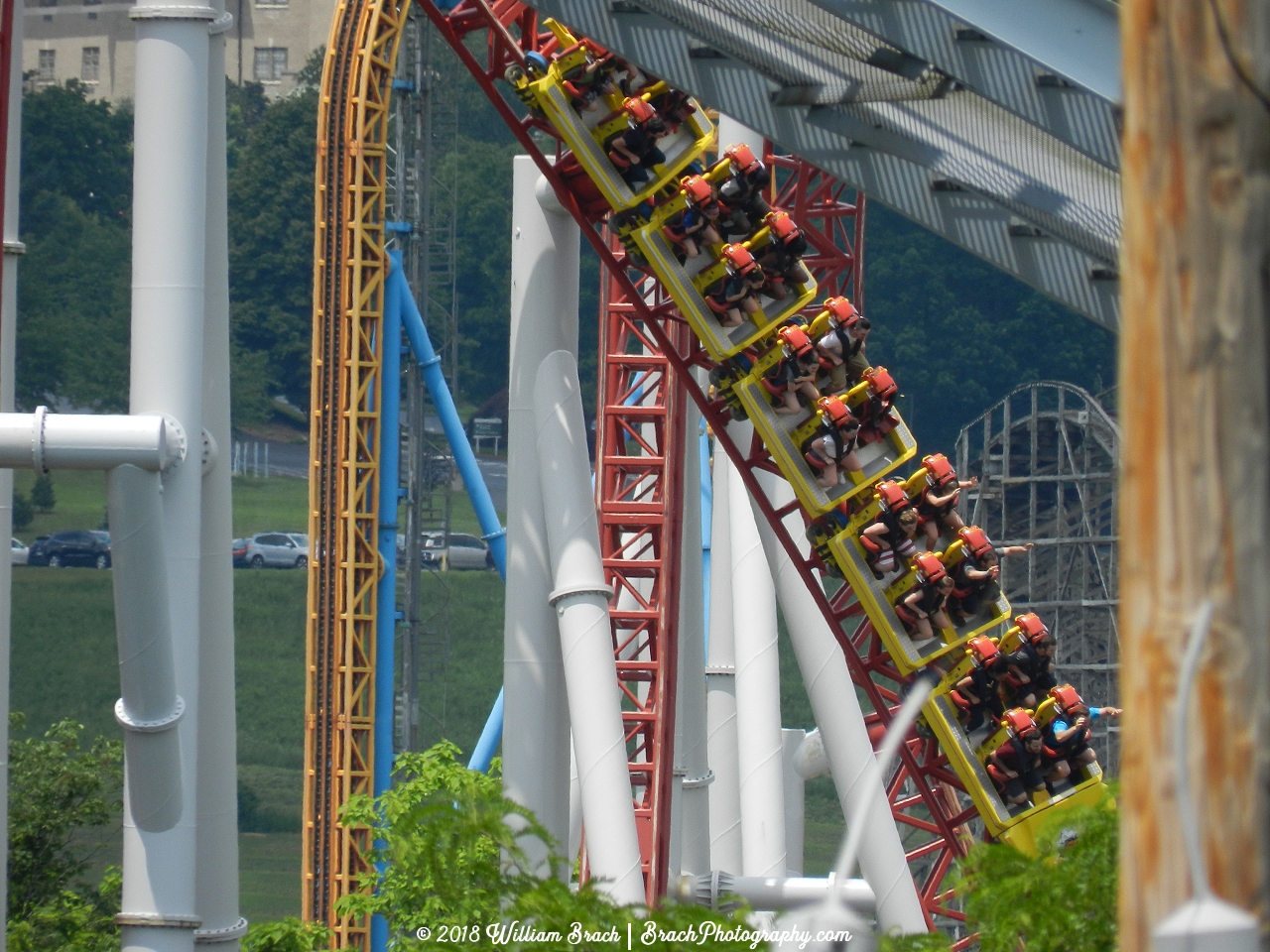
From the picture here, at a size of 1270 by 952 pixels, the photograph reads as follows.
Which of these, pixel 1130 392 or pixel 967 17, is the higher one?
pixel 967 17

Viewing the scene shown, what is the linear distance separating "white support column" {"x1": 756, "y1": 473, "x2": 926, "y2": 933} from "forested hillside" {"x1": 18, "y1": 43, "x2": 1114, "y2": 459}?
30302 millimetres

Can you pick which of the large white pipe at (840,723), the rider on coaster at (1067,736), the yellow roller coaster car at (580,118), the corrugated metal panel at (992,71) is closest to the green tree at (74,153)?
the yellow roller coaster car at (580,118)

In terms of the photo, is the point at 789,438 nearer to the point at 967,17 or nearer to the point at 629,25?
the point at 629,25

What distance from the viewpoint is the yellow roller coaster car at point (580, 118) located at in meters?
6.33

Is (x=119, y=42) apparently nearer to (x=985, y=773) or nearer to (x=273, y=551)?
(x=273, y=551)

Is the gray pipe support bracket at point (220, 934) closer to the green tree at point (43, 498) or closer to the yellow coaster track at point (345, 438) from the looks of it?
the yellow coaster track at point (345, 438)

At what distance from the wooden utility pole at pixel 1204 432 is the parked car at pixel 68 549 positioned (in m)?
32.7

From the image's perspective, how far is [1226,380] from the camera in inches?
59.1

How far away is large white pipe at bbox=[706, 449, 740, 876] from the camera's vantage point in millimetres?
9180

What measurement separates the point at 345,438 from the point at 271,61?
33251mm

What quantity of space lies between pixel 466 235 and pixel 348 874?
2883 centimetres

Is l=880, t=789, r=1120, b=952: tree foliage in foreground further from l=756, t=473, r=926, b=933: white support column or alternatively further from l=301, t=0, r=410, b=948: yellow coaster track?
l=301, t=0, r=410, b=948: yellow coaster track

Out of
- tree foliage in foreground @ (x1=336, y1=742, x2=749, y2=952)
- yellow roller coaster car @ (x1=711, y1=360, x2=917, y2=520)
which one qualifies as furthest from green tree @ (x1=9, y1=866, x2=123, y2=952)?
tree foliage in foreground @ (x1=336, y1=742, x2=749, y2=952)

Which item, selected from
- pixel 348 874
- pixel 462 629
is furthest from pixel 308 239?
pixel 348 874
